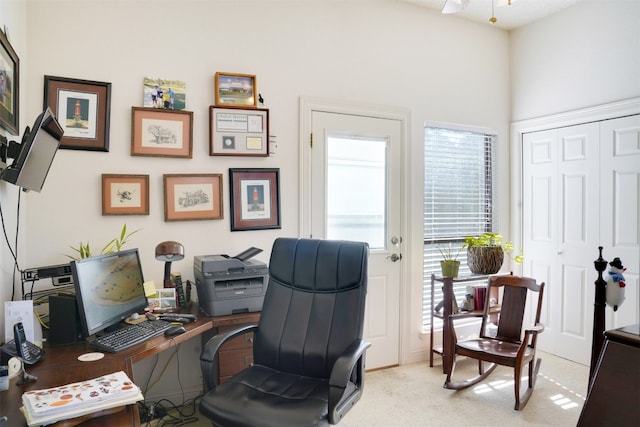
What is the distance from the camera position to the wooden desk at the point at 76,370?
1244 mm

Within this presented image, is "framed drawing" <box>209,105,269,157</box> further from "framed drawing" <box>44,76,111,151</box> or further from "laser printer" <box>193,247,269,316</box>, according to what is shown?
"laser printer" <box>193,247,269,316</box>

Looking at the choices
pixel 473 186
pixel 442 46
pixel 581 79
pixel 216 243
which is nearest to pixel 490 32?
pixel 442 46

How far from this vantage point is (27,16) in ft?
7.62

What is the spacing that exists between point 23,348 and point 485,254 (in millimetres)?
3125

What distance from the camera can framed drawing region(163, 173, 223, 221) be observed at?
2.66 m

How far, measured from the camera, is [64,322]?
1886 millimetres

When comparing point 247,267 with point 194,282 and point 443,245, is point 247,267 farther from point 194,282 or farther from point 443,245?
point 443,245

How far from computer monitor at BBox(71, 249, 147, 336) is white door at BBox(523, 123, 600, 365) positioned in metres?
3.38

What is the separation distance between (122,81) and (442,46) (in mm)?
2656

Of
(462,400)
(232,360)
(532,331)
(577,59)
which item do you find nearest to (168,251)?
(232,360)

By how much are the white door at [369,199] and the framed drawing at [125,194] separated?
3.79 ft

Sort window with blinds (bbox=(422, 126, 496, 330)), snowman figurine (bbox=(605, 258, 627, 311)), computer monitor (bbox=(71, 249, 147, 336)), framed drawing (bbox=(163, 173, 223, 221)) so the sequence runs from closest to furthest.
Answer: computer monitor (bbox=(71, 249, 147, 336))
snowman figurine (bbox=(605, 258, 627, 311))
framed drawing (bbox=(163, 173, 223, 221))
window with blinds (bbox=(422, 126, 496, 330))

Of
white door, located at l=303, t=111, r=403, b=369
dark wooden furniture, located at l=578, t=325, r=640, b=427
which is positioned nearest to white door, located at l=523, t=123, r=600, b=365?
white door, located at l=303, t=111, r=403, b=369

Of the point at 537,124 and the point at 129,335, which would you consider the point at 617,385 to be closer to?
the point at 129,335
